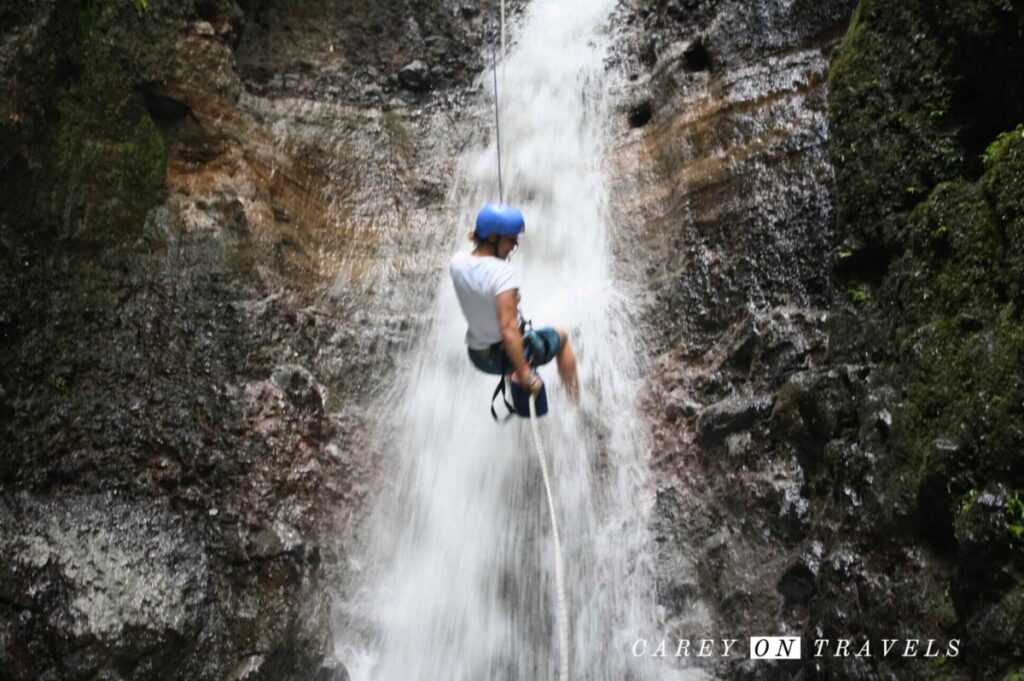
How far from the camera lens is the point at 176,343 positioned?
250 inches

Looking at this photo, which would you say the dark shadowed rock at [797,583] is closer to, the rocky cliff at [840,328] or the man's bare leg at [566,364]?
the rocky cliff at [840,328]

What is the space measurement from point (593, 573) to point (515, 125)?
5.16 metres

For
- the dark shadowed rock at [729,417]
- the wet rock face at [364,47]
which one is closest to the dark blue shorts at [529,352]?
Answer: the dark shadowed rock at [729,417]

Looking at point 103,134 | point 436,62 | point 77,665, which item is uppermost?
point 436,62

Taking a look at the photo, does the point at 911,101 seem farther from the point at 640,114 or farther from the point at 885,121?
the point at 640,114

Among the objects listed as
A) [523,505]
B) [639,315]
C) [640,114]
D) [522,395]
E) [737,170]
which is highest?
[640,114]

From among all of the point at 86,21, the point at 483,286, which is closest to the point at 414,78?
the point at 86,21

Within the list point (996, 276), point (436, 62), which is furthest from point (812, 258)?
point (436, 62)

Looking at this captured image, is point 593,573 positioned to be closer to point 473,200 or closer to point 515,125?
point 473,200

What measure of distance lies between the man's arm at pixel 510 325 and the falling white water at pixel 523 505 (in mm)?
1713

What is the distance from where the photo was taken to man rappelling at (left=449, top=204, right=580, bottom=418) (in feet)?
16.3

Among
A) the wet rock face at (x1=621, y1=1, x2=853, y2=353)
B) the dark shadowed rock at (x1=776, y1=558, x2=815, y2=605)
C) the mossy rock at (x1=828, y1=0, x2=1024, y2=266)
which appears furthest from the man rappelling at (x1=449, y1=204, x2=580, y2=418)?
the mossy rock at (x1=828, y1=0, x2=1024, y2=266)

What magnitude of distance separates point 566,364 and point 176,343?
9.63 ft

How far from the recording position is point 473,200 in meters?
8.52
